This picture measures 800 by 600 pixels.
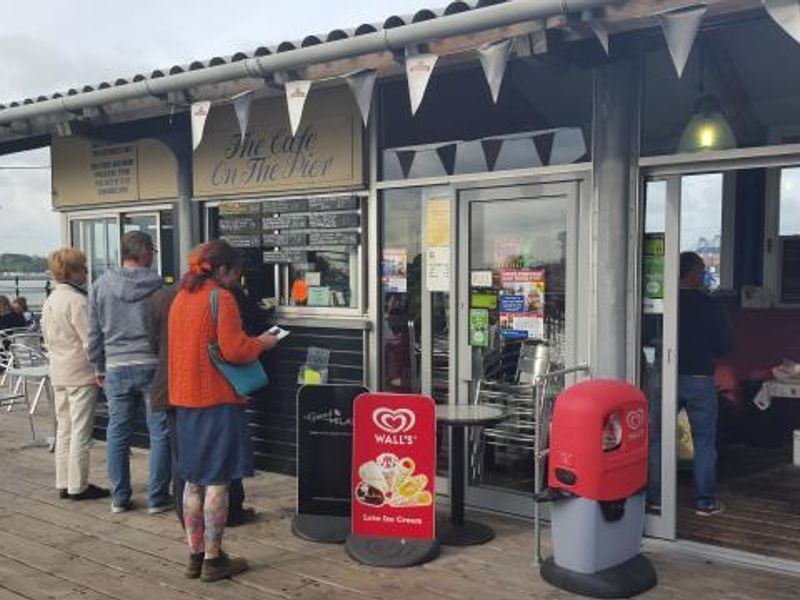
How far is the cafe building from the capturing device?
3.81m

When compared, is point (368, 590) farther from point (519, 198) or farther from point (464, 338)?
point (519, 198)

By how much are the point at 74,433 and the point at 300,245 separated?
6.08 feet

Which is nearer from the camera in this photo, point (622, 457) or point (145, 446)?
point (622, 457)

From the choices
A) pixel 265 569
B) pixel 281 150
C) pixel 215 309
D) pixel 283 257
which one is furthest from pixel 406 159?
pixel 265 569

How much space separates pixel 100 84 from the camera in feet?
16.4

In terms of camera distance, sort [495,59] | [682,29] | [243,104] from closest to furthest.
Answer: [682,29] < [495,59] < [243,104]

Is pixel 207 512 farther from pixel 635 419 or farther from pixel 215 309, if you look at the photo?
pixel 635 419

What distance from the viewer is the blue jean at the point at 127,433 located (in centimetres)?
461

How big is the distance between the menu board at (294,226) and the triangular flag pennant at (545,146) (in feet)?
4.28

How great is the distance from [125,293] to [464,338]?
77.4 inches

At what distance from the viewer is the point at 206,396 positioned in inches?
136

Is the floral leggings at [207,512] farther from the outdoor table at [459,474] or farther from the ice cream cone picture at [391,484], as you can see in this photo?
the outdoor table at [459,474]

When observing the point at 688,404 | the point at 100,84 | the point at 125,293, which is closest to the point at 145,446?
the point at 125,293

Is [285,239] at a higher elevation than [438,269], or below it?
higher
